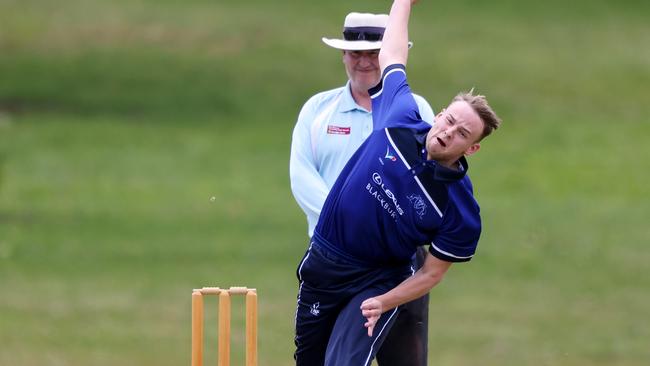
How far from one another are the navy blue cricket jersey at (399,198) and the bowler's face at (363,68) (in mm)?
571

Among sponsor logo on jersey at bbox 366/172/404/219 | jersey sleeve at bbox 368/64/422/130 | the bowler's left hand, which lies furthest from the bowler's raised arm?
the bowler's left hand

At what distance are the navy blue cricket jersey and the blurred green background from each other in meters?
4.51

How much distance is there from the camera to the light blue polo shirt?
6004mm

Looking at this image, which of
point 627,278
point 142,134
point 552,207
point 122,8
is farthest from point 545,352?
point 122,8

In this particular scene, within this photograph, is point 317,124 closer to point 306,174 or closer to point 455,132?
point 306,174

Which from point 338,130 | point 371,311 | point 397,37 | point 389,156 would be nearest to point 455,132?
point 389,156

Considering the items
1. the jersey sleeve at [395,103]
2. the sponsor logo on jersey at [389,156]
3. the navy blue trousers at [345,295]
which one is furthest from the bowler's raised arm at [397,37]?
the navy blue trousers at [345,295]

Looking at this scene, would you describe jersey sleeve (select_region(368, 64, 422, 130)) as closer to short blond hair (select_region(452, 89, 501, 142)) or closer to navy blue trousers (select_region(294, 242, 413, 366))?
short blond hair (select_region(452, 89, 501, 142))

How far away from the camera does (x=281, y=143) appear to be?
1998 centimetres

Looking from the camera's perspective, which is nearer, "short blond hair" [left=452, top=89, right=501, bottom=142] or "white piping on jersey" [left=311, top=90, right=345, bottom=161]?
"short blond hair" [left=452, top=89, right=501, bottom=142]

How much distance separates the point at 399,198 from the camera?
522cm

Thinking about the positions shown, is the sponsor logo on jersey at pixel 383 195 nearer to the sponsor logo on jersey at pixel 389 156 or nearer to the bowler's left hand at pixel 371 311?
the sponsor logo on jersey at pixel 389 156

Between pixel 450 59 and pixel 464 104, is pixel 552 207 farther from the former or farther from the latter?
pixel 464 104

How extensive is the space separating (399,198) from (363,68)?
3.16 feet
